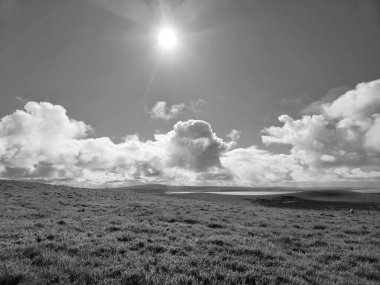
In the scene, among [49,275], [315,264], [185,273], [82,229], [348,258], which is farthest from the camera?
[82,229]

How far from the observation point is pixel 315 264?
10883 millimetres

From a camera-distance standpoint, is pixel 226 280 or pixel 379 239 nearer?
pixel 226 280

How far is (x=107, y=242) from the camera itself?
1239 cm

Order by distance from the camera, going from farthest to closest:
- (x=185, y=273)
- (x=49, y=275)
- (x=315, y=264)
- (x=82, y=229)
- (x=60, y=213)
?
(x=60, y=213) → (x=82, y=229) → (x=315, y=264) → (x=185, y=273) → (x=49, y=275)

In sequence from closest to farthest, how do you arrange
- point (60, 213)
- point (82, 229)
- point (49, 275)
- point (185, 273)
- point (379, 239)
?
point (49, 275), point (185, 273), point (82, 229), point (379, 239), point (60, 213)

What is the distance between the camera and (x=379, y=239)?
16.7m

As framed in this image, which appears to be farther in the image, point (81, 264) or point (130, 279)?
point (81, 264)

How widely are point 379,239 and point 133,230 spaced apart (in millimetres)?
16069

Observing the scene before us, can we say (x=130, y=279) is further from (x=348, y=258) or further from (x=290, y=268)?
(x=348, y=258)

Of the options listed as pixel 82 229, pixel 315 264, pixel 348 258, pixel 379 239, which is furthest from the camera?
pixel 379 239

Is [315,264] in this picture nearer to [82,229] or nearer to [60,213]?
[82,229]

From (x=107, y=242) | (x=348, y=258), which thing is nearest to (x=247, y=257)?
(x=348, y=258)

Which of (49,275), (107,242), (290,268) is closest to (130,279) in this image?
(49,275)

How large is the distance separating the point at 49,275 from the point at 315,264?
10.3m
